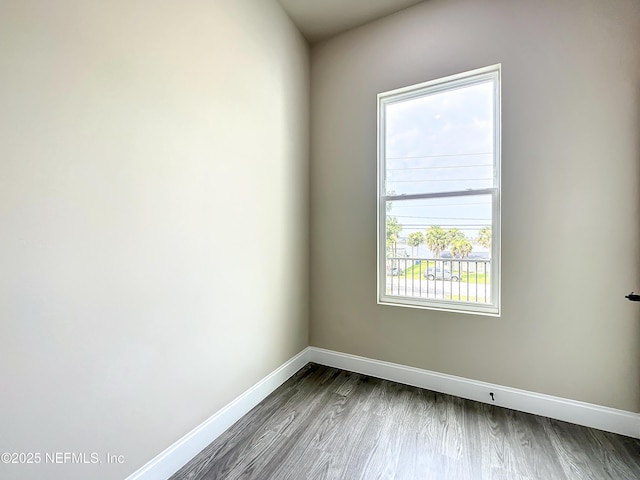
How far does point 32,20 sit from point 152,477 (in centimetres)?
200

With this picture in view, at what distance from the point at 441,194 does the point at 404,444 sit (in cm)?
178

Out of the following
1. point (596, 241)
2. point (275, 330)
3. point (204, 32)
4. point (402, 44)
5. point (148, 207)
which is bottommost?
point (275, 330)

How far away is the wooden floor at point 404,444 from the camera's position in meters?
1.48

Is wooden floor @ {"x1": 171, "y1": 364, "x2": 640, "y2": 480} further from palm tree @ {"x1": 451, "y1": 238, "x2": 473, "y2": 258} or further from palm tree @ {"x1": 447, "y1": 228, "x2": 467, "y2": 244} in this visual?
palm tree @ {"x1": 447, "y1": 228, "x2": 467, "y2": 244}

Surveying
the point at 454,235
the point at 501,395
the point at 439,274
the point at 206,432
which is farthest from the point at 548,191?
the point at 206,432

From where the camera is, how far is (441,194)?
2.28 m

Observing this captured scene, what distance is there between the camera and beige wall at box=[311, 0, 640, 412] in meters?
1.73

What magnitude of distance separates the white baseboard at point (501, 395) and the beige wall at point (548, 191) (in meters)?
0.06

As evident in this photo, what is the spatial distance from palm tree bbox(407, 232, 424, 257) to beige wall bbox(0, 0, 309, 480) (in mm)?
1237

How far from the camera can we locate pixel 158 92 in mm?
1432

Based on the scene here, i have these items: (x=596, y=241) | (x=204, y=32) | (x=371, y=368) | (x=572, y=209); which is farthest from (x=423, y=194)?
(x=204, y=32)

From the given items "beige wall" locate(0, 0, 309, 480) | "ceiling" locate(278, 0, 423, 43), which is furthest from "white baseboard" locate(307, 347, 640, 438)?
"ceiling" locate(278, 0, 423, 43)

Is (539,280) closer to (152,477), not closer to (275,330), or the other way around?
(275,330)

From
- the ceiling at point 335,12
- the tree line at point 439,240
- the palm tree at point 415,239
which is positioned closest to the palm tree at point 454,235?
the tree line at point 439,240
